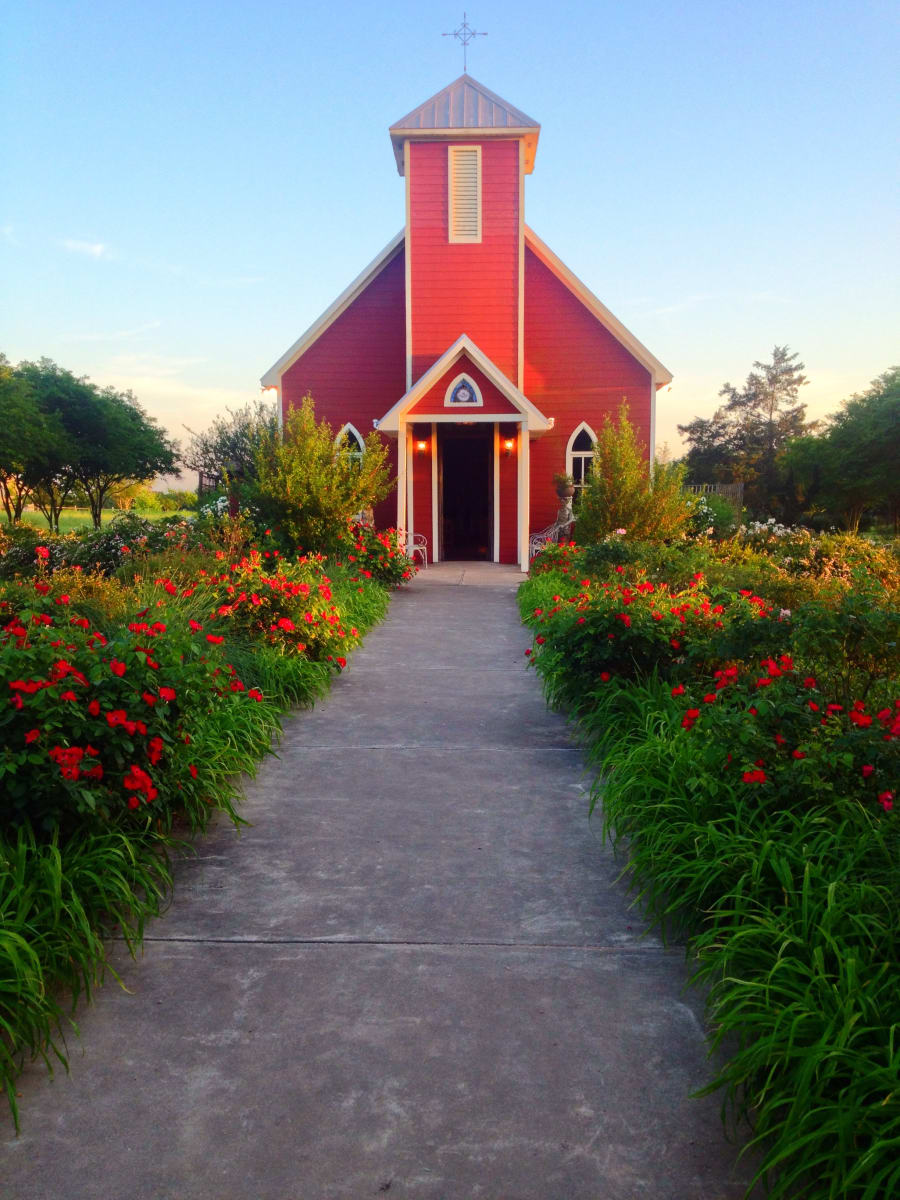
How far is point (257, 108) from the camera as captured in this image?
14477mm

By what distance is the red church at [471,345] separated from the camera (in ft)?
55.6

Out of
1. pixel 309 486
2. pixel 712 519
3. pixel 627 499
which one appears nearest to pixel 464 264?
pixel 627 499

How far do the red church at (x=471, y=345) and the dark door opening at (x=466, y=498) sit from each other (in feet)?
5.77

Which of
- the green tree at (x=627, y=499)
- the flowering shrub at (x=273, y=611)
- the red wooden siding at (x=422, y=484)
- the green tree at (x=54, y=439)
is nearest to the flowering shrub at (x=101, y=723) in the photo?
the flowering shrub at (x=273, y=611)

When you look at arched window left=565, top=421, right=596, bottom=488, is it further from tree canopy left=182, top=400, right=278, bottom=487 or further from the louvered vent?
tree canopy left=182, top=400, right=278, bottom=487

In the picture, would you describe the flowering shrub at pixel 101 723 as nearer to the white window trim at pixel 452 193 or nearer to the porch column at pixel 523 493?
the porch column at pixel 523 493

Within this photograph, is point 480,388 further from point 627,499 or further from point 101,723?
point 101,723

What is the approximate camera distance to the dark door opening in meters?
21.1

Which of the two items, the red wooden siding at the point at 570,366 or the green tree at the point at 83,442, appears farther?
the green tree at the point at 83,442

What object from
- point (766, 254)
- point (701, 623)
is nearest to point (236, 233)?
point (766, 254)

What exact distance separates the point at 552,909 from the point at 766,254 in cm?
1830

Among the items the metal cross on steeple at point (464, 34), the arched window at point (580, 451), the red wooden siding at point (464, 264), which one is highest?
the metal cross on steeple at point (464, 34)

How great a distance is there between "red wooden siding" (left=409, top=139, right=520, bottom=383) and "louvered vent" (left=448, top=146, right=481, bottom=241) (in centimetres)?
12

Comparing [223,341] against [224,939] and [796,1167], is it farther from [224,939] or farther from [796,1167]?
[796,1167]
